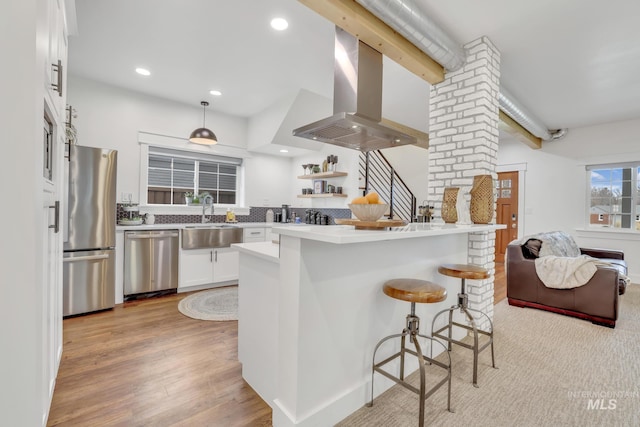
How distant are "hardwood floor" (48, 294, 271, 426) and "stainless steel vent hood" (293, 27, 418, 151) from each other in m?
1.97

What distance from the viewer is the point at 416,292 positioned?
1514 mm

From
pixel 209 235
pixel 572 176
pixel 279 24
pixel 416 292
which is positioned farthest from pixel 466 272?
pixel 572 176

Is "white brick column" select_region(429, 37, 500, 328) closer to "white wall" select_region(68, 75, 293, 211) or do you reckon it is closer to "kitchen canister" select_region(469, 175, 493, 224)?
"kitchen canister" select_region(469, 175, 493, 224)

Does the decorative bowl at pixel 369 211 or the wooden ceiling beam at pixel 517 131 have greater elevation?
the wooden ceiling beam at pixel 517 131

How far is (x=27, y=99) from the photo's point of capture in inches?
37.1

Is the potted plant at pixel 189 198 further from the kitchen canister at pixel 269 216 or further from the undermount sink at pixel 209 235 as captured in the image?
the kitchen canister at pixel 269 216

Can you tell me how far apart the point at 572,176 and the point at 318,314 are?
649cm

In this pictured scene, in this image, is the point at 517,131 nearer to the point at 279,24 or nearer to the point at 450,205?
the point at 450,205

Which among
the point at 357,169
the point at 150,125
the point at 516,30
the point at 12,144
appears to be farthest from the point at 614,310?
the point at 150,125

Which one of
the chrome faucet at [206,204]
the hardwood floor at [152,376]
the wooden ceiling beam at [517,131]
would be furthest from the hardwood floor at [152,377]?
the wooden ceiling beam at [517,131]

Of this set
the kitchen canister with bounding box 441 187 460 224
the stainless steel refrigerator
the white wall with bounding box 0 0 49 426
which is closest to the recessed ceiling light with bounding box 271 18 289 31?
the white wall with bounding box 0 0 49 426

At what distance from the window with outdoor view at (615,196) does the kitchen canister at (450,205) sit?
194 inches

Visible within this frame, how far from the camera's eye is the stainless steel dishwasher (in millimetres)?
3521

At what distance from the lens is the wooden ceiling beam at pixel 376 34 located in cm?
195
